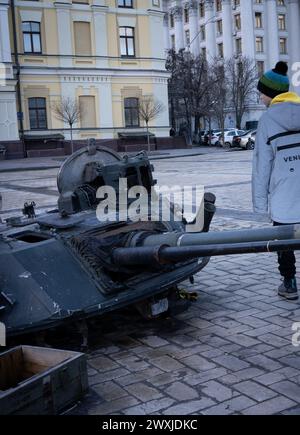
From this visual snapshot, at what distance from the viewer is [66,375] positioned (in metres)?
3.66

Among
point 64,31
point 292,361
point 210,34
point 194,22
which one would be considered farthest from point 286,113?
point 194,22

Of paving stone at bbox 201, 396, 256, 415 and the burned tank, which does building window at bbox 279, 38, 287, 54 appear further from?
paving stone at bbox 201, 396, 256, 415

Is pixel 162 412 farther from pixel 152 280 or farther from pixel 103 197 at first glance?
pixel 103 197

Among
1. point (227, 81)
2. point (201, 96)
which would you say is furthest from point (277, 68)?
point (227, 81)

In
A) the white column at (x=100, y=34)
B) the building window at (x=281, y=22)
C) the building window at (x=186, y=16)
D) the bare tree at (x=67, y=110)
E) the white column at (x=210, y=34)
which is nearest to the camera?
the bare tree at (x=67, y=110)

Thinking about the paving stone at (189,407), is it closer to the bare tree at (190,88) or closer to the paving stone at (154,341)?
the paving stone at (154,341)

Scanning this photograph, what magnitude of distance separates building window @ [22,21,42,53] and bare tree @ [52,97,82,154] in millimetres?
3131

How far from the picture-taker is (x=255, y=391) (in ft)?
12.7

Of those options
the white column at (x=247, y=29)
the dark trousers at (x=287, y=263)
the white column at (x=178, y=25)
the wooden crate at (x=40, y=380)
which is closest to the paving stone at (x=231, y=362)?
the wooden crate at (x=40, y=380)

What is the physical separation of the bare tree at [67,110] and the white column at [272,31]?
31688 millimetres

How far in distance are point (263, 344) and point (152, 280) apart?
→ 95 centimetres

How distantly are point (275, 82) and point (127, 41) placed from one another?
32.5 m

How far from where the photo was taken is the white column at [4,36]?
32.1 metres

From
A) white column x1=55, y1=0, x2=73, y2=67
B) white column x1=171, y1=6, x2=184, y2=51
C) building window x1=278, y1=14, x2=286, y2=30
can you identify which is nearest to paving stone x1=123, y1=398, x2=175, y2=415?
white column x1=55, y1=0, x2=73, y2=67
